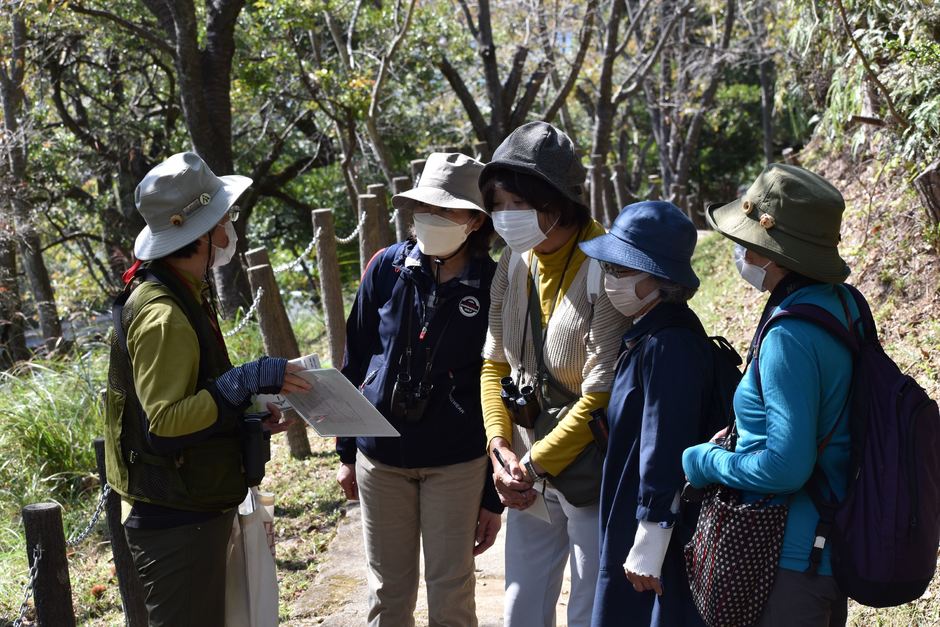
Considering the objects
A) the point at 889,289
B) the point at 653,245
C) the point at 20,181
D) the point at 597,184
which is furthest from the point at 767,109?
the point at 653,245

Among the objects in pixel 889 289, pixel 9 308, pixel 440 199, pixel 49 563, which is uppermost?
pixel 440 199

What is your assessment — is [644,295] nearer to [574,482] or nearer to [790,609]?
[574,482]

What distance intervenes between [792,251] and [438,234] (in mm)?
1303

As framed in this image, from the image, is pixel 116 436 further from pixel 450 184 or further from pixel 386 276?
pixel 450 184

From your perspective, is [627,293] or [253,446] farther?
[253,446]

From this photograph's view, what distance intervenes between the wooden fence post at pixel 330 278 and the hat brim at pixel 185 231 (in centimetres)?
334

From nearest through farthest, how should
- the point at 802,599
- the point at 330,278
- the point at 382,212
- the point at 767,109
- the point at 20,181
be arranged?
the point at 802,599 < the point at 330,278 < the point at 382,212 < the point at 20,181 < the point at 767,109

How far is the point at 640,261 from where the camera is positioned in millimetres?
2637

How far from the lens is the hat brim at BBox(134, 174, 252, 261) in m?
2.89

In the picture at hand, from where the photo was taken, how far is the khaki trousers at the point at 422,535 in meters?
3.33

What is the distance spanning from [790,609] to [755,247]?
89cm

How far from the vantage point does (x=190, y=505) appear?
2838mm

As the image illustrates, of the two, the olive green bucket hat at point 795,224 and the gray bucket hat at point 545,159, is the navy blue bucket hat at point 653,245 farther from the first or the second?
the gray bucket hat at point 545,159

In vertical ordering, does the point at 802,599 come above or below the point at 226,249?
below
